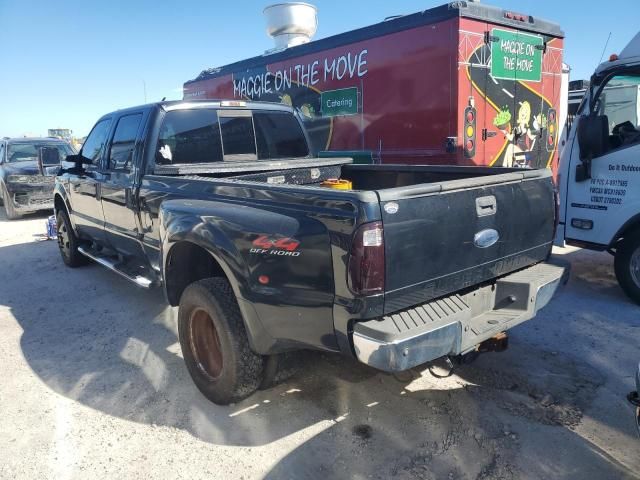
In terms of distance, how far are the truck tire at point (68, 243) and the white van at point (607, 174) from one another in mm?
5840

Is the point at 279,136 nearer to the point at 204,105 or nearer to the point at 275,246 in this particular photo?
the point at 204,105

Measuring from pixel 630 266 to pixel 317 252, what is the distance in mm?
3861

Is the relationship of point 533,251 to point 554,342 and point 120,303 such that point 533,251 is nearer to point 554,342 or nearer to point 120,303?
point 554,342

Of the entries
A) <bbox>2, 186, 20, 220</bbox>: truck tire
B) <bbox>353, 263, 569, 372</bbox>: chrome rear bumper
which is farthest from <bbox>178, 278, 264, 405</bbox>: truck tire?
<bbox>2, 186, 20, 220</bbox>: truck tire

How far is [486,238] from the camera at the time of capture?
284cm

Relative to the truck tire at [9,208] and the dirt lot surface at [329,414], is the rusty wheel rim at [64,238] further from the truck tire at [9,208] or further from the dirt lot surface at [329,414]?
the truck tire at [9,208]

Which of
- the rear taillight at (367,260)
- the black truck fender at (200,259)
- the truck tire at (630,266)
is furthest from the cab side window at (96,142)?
the truck tire at (630,266)

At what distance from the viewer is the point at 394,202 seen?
2381mm

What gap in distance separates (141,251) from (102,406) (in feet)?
5.18

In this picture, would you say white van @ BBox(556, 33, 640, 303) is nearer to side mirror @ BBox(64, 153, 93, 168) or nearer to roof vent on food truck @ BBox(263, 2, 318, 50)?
side mirror @ BBox(64, 153, 93, 168)

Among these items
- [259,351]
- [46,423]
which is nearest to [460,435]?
[259,351]

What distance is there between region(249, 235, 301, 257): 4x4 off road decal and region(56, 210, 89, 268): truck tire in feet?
15.1

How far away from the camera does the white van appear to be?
4.84 meters

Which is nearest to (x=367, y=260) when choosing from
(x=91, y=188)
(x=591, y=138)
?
(x=591, y=138)
